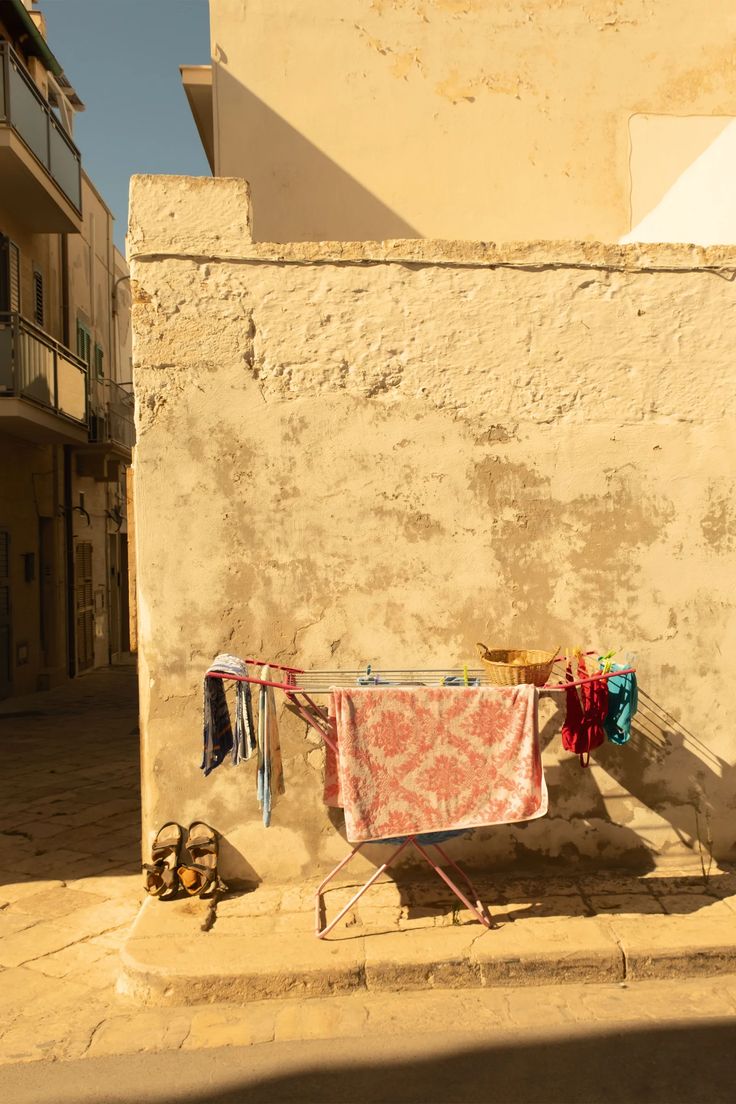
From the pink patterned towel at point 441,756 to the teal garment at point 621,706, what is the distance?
1.53 feet

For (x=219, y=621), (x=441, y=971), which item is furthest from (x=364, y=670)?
(x=441, y=971)

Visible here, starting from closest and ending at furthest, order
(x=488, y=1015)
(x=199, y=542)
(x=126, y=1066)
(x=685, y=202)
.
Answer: (x=126, y=1066), (x=488, y=1015), (x=199, y=542), (x=685, y=202)

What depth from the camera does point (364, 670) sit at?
16.9ft

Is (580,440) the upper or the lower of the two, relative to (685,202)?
lower

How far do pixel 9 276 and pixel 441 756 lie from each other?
11185mm

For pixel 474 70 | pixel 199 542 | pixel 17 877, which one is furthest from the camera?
pixel 474 70

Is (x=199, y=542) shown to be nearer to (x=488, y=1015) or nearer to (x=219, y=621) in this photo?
(x=219, y=621)

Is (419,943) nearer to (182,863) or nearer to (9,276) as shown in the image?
(182,863)

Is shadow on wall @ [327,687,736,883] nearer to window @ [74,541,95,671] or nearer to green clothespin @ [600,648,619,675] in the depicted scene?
green clothespin @ [600,648,619,675]

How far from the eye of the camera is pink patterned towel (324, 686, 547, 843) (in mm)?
4453

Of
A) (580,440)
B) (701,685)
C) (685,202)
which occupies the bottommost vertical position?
(701,685)

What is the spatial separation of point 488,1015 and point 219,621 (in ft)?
7.74

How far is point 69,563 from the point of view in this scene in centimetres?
1583

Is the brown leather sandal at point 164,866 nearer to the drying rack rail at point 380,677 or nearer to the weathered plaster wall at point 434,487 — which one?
the weathered plaster wall at point 434,487
